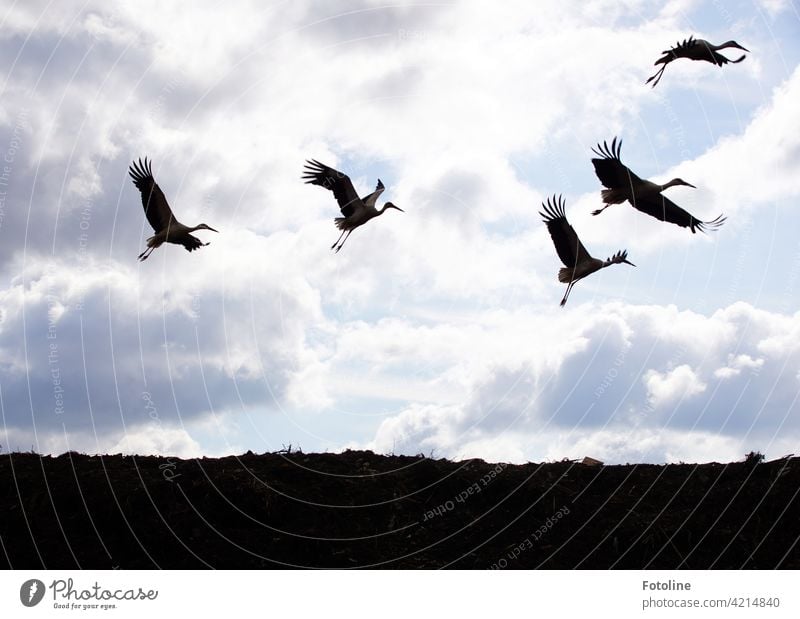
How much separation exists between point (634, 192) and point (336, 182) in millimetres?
5909

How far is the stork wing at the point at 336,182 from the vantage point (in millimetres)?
17547

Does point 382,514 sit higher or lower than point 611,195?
lower

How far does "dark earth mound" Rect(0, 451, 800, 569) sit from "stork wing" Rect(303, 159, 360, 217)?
5820mm

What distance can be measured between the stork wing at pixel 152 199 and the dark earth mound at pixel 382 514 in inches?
186

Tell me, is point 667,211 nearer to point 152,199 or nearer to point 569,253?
point 569,253

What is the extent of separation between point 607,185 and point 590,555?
21.9 ft

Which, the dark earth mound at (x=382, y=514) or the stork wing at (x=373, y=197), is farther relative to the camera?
the stork wing at (x=373, y=197)

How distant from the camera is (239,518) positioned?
41.8 ft

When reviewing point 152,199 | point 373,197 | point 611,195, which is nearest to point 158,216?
point 152,199

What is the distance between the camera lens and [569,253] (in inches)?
622

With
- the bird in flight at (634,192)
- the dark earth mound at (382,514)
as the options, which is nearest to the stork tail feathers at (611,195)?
the bird in flight at (634,192)

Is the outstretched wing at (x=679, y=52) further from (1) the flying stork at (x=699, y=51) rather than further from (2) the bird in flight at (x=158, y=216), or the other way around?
(2) the bird in flight at (x=158, y=216)
